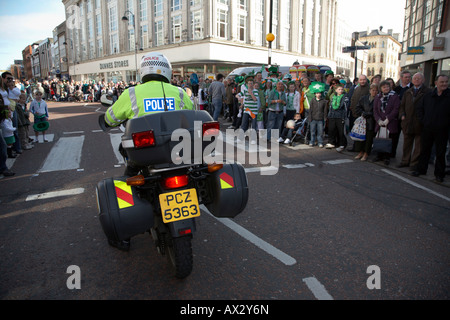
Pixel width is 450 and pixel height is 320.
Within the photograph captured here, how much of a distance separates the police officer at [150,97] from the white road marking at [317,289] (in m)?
1.97

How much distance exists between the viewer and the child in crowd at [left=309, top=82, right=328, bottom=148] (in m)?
9.06

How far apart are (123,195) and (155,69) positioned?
1288mm

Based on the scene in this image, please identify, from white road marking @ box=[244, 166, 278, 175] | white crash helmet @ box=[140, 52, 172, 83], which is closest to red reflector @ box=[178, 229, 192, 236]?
white crash helmet @ box=[140, 52, 172, 83]

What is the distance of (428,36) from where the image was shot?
23.3 metres

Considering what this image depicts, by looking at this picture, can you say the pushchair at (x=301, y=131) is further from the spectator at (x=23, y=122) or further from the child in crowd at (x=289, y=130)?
the spectator at (x=23, y=122)

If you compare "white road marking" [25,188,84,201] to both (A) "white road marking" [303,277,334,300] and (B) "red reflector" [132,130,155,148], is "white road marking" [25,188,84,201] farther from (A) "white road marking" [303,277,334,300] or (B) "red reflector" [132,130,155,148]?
(A) "white road marking" [303,277,334,300]

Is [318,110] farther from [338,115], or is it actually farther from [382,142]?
[382,142]

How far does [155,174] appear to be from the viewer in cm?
278

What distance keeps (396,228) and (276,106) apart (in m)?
6.22

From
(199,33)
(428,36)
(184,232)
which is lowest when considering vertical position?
(184,232)

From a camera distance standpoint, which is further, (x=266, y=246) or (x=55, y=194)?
(x=55, y=194)

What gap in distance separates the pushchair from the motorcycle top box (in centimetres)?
724

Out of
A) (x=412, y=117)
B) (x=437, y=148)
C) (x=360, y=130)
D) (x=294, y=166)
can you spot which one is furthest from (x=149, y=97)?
(x=360, y=130)

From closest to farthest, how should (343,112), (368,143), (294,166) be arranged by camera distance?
(294,166) → (368,143) → (343,112)
